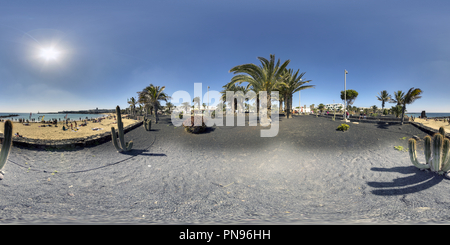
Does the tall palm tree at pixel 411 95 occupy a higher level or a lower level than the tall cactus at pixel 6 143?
higher

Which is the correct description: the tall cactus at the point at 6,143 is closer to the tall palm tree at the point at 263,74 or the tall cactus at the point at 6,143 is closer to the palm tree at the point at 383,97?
the tall palm tree at the point at 263,74

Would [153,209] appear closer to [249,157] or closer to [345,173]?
[249,157]

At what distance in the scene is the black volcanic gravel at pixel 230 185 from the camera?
308 centimetres

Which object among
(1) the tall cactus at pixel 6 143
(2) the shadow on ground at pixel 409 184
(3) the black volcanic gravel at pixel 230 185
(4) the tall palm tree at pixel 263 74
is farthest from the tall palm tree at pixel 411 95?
(1) the tall cactus at pixel 6 143

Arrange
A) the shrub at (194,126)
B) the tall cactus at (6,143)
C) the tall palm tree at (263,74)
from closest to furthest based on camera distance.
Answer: the tall cactus at (6,143) < the shrub at (194,126) < the tall palm tree at (263,74)

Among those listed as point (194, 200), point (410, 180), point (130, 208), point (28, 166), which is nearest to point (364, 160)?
point (410, 180)

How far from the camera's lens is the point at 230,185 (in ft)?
15.5

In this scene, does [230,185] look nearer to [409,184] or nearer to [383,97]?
[409,184]

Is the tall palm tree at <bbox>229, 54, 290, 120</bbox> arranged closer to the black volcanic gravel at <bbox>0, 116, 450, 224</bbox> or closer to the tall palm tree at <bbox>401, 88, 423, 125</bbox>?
the black volcanic gravel at <bbox>0, 116, 450, 224</bbox>

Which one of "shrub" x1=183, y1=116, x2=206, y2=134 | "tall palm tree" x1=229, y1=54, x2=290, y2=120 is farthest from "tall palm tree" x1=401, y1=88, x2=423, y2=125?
"shrub" x1=183, y1=116, x2=206, y2=134

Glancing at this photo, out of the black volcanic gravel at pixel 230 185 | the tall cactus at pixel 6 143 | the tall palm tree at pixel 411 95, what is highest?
the tall palm tree at pixel 411 95

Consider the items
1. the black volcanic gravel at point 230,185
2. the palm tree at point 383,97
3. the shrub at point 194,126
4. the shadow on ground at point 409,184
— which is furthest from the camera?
the palm tree at point 383,97

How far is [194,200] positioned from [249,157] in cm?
392

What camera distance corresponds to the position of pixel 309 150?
24.1 ft
